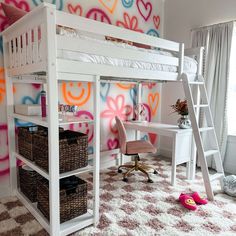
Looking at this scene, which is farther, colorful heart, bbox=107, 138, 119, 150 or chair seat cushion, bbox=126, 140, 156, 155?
colorful heart, bbox=107, 138, 119, 150

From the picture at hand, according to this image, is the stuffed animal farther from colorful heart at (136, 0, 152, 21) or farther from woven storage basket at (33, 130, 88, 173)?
colorful heart at (136, 0, 152, 21)

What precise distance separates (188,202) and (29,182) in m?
1.71

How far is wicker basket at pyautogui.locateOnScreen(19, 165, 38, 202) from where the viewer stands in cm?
226

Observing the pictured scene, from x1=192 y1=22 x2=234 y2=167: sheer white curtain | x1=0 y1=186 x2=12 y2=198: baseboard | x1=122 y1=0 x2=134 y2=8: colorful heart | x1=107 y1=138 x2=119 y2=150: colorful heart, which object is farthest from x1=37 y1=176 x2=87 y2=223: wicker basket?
x1=122 y1=0 x2=134 y2=8: colorful heart

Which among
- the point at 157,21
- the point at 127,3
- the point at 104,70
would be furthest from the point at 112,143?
the point at 157,21

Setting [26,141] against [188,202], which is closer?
[26,141]

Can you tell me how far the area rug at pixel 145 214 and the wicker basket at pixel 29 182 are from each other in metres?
0.13

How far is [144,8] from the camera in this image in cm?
379

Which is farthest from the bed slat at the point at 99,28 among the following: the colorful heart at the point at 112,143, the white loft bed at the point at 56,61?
the colorful heart at the point at 112,143

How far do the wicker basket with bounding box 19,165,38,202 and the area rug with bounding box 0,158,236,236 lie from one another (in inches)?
5.3

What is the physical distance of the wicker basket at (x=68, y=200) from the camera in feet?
6.23

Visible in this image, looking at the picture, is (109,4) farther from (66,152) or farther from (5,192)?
(5,192)

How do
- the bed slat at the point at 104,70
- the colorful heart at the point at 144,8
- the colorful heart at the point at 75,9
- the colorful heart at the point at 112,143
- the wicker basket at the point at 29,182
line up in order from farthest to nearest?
the colorful heart at the point at 144,8
the colorful heart at the point at 112,143
the colorful heart at the point at 75,9
the wicker basket at the point at 29,182
the bed slat at the point at 104,70

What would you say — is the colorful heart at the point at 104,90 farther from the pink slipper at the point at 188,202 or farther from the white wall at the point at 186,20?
the pink slipper at the point at 188,202
